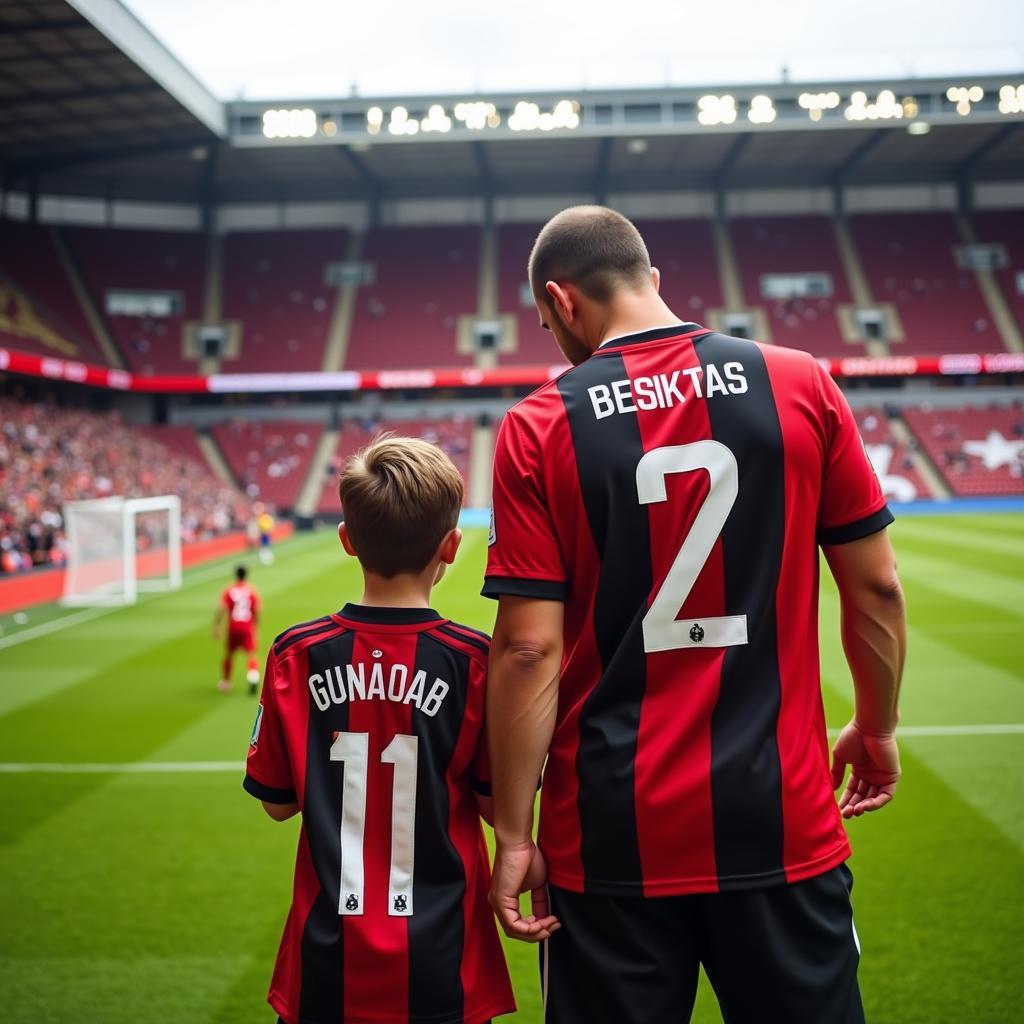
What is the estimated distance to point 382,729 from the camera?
2.14 metres

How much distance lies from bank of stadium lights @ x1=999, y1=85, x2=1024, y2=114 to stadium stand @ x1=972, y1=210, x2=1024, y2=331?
9508 millimetres

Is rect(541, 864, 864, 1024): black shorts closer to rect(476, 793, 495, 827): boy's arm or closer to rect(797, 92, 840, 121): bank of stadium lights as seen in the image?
rect(476, 793, 495, 827): boy's arm

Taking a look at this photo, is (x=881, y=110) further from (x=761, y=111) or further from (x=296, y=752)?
(x=296, y=752)

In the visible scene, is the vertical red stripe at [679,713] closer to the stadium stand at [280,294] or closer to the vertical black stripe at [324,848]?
the vertical black stripe at [324,848]

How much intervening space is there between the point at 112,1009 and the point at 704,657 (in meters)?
3.33

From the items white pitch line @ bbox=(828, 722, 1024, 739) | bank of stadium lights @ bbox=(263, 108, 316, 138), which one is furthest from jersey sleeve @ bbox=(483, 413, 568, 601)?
bank of stadium lights @ bbox=(263, 108, 316, 138)

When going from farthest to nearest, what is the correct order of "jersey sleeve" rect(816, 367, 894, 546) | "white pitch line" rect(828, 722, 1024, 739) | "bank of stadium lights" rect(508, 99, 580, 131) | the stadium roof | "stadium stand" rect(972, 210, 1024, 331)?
"stadium stand" rect(972, 210, 1024, 331) < "bank of stadium lights" rect(508, 99, 580, 131) < the stadium roof < "white pitch line" rect(828, 722, 1024, 739) < "jersey sleeve" rect(816, 367, 894, 546)

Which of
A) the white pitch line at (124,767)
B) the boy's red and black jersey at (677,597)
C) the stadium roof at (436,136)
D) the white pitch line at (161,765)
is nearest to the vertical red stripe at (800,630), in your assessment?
the boy's red and black jersey at (677,597)

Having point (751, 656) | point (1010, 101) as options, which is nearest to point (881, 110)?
point (1010, 101)

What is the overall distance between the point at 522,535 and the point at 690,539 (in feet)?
1.17

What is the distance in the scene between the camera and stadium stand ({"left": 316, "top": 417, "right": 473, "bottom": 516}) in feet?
125

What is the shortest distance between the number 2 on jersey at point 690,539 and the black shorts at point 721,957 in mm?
540

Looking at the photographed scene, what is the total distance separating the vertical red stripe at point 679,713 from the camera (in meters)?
1.90

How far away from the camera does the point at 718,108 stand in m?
36.1
